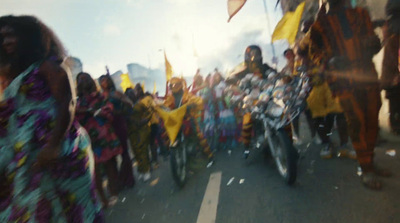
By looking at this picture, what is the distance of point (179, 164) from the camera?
15.8ft

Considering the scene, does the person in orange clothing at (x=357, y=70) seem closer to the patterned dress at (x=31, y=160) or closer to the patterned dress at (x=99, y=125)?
the patterned dress at (x=31, y=160)

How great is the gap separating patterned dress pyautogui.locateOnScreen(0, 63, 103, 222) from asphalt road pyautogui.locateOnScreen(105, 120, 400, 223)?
5.68ft

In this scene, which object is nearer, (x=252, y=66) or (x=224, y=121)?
(x=252, y=66)

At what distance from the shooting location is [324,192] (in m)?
3.35

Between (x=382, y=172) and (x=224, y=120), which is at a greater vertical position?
(x=382, y=172)

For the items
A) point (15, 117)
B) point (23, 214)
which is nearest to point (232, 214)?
point (23, 214)

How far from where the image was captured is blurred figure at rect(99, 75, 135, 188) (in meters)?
5.23

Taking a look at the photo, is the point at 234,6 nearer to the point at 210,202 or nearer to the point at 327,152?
the point at 327,152

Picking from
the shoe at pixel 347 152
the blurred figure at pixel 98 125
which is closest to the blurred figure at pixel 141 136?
the blurred figure at pixel 98 125

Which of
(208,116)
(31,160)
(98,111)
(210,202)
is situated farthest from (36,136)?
(208,116)

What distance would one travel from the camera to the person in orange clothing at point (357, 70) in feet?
10.5

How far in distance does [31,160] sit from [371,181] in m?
3.21

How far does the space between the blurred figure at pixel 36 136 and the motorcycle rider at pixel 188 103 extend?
342 centimetres

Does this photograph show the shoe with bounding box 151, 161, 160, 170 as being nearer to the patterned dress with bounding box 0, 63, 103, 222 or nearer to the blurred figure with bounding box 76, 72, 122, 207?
the blurred figure with bounding box 76, 72, 122, 207
